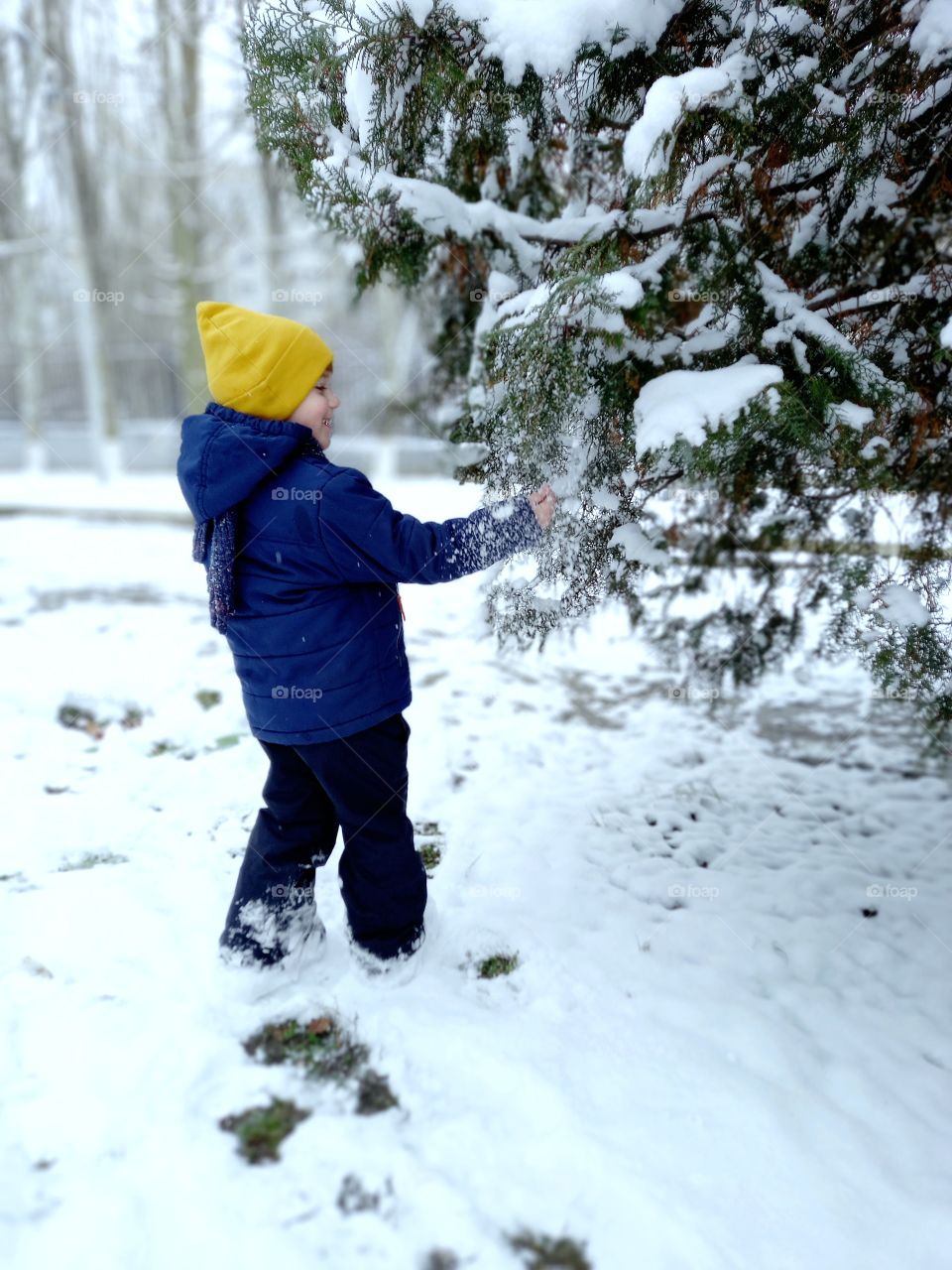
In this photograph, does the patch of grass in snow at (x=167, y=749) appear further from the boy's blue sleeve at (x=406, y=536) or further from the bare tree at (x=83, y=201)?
the bare tree at (x=83, y=201)

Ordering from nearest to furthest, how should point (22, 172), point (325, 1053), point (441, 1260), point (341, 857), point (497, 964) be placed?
point (441, 1260), point (325, 1053), point (341, 857), point (497, 964), point (22, 172)

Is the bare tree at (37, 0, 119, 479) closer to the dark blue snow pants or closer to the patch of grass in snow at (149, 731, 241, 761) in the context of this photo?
the patch of grass in snow at (149, 731, 241, 761)

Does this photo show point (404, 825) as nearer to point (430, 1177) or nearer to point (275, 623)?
point (275, 623)

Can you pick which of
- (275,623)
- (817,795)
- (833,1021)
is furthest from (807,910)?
(275,623)

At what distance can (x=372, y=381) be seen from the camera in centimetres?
1912

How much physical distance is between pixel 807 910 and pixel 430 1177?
5.18ft

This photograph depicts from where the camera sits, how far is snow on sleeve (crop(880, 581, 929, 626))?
2.24m

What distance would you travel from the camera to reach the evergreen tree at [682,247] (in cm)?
186

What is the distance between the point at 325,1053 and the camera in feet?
6.34

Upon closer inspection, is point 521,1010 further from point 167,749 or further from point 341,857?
point 167,749

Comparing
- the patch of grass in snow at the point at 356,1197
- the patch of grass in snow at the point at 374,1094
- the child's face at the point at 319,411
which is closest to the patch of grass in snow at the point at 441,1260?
the patch of grass in snow at the point at 356,1197

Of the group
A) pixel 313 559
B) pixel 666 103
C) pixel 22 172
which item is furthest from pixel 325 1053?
pixel 22 172

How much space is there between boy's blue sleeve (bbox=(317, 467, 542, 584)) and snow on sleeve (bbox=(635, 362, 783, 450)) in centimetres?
33

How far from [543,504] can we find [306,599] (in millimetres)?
614
